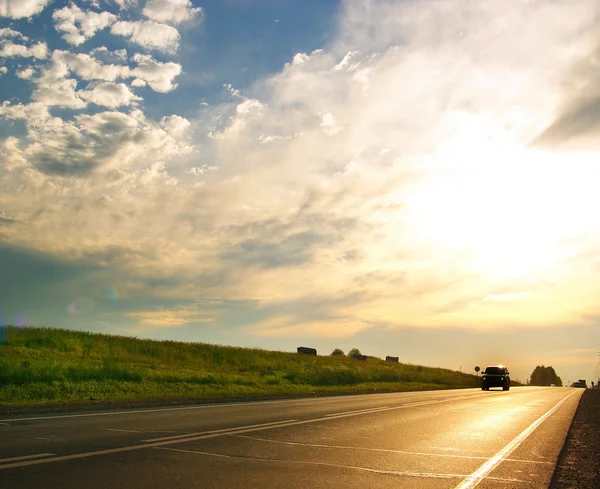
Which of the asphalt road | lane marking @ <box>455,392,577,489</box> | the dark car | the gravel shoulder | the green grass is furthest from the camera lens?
the dark car

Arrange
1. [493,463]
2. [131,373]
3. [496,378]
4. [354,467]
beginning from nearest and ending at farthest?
[354,467] → [493,463] → [131,373] → [496,378]

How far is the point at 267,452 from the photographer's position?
30.5 ft

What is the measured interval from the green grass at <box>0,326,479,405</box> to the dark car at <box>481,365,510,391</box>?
367 inches

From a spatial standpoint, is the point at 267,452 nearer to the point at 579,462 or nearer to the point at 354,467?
the point at 354,467

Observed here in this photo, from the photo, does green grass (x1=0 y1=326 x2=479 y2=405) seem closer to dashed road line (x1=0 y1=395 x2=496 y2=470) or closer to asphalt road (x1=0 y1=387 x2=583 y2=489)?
asphalt road (x1=0 y1=387 x2=583 y2=489)

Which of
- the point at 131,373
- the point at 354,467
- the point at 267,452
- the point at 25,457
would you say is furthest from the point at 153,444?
the point at 131,373

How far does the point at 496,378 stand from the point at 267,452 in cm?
4236

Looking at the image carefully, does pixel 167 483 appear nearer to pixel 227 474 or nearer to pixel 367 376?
pixel 227 474

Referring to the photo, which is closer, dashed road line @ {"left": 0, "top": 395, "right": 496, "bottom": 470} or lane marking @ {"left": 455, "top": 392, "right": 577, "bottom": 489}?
lane marking @ {"left": 455, "top": 392, "right": 577, "bottom": 489}

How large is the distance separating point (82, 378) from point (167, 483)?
61.7 feet

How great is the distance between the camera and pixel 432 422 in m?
15.2

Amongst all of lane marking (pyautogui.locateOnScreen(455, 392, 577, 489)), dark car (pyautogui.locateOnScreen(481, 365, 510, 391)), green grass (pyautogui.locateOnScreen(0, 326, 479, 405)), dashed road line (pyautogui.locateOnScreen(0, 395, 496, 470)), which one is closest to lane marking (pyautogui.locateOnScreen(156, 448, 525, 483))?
lane marking (pyautogui.locateOnScreen(455, 392, 577, 489))

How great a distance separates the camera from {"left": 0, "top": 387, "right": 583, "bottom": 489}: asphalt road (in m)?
7.13

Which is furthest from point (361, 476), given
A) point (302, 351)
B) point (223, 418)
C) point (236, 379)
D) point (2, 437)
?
point (302, 351)
